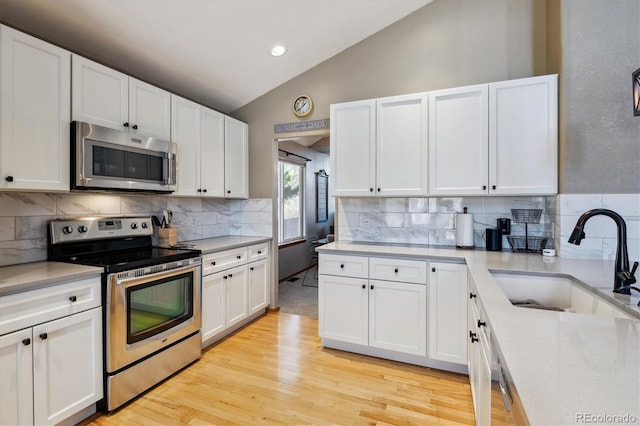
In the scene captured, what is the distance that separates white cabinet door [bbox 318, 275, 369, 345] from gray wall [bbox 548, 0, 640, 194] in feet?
5.77

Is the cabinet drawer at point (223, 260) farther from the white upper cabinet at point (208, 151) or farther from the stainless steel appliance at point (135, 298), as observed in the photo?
the white upper cabinet at point (208, 151)

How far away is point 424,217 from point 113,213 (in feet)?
9.22

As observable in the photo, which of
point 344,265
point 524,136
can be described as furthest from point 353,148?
point 524,136

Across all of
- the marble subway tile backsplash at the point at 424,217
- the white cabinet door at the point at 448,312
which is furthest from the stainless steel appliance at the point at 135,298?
the white cabinet door at the point at 448,312

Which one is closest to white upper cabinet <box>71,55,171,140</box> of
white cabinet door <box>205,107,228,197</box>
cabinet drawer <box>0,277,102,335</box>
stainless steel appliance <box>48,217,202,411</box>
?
white cabinet door <box>205,107,228,197</box>

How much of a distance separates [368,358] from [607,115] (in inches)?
101

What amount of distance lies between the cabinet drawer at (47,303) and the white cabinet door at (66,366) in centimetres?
5

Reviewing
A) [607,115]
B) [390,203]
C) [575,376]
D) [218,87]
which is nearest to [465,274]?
[390,203]

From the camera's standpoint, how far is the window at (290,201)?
17.7 ft

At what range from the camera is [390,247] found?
279 cm

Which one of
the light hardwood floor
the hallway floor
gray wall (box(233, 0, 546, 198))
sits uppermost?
gray wall (box(233, 0, 546, 198))

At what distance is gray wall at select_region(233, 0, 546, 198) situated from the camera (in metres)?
2.61

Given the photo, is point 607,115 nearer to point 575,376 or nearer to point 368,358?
point 575,376

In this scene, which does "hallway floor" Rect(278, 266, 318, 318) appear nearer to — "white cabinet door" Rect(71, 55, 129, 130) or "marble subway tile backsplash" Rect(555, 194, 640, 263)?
"marble subway tile backsplash" Rect(555, 194, 640, 263)
